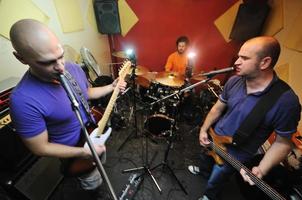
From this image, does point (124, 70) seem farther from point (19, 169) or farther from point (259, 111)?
point (19, 169)

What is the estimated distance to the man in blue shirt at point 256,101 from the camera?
4.92 feet

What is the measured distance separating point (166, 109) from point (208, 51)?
6.52ft

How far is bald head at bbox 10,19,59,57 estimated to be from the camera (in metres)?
1.18

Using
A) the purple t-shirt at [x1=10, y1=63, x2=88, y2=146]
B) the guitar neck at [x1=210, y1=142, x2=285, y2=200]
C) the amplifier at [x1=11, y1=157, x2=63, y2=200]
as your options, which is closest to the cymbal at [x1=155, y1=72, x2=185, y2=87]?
the guitar neck at [x1=210, y1=142, x2=285, y2=200]

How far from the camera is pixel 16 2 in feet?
7.81

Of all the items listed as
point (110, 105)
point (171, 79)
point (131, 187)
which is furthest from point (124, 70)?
point (131, 187)

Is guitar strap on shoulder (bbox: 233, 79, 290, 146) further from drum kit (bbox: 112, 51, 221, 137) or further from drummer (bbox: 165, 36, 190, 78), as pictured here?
drummer (bbox: 165, 36, 190, 78)

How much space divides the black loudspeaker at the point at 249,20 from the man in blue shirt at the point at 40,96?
3234mm

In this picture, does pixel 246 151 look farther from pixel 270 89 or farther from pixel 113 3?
pixel 113 3

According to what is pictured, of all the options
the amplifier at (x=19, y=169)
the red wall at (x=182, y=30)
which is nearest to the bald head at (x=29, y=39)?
the amplifier at (x=19, y=169)

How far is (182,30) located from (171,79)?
63.2 inches

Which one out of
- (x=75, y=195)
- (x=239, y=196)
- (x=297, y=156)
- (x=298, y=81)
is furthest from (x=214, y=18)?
(x=75, y=195)

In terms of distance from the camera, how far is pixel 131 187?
246 centimetres

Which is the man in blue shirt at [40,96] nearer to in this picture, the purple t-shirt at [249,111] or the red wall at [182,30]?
the purple t-shirt at [249,111]
